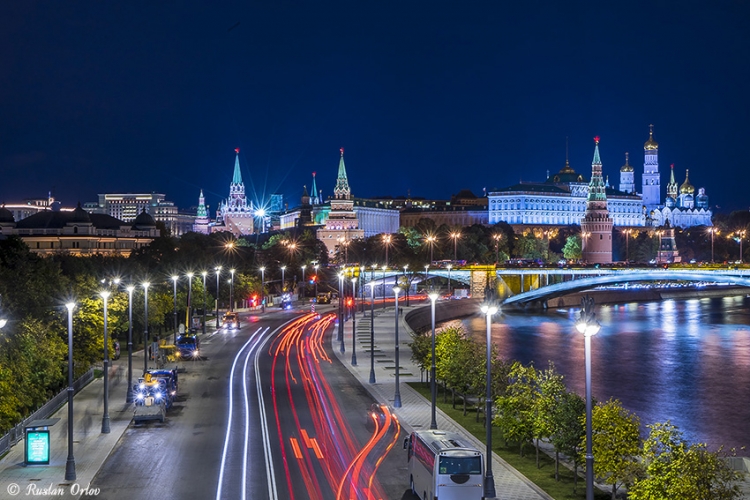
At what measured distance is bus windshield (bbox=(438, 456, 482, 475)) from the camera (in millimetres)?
19641

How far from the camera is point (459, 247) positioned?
490 ft

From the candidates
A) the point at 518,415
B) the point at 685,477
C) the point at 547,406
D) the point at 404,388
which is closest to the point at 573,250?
the point at 404,388

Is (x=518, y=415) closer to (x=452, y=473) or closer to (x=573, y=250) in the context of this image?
(x=452, y=473)

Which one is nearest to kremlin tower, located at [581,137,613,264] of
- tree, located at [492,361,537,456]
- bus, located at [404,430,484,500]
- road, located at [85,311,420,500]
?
road, located at [85,311,420,500]

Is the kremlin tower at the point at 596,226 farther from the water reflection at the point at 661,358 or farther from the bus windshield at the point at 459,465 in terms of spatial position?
the bus windshield at the point at 459,465

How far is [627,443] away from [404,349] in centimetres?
3270

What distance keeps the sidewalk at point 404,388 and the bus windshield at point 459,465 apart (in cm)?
218

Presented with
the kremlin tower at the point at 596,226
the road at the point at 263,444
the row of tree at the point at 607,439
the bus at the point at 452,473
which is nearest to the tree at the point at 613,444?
the row of tree at the point at 607,439

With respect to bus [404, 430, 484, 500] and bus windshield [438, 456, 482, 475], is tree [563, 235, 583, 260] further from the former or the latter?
bus windshield [438, 456, 482, 475]

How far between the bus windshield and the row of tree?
10.3 feet

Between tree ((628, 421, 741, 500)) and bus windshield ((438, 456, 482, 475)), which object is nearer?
tree ((628, 421, 741, 500))

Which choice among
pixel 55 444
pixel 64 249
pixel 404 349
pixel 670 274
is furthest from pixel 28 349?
pixel 64 249

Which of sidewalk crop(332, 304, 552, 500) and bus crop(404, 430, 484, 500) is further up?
bus crop(404, 430, 484, 500)

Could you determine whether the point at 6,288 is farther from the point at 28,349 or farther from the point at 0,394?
the point at 0,394
